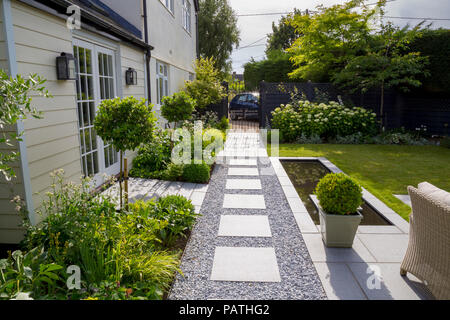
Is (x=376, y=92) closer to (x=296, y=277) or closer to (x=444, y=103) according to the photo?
(x=444, y=103)

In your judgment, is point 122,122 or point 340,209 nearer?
point 340,209

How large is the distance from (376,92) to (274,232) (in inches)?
417

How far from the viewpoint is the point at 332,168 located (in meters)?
7.50

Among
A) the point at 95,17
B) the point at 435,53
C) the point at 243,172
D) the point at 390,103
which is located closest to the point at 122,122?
the point at 95,17

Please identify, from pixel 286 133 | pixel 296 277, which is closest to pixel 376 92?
pixel 286 133

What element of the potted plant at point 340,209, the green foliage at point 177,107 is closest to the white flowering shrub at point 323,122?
the green foliage at point 177,107

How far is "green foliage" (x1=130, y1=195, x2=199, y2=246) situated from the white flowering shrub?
7551 mm

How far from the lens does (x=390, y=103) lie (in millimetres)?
12891

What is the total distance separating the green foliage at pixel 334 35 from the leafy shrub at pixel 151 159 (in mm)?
7814

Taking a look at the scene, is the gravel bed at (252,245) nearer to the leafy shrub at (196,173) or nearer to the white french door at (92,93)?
the leafy shrub at (196,173)

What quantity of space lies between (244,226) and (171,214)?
1.01 m

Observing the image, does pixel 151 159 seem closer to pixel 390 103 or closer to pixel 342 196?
pixel 342 196

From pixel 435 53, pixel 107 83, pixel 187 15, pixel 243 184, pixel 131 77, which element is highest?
pixel 187 15

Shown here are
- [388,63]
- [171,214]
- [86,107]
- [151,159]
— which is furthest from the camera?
[388,63]
